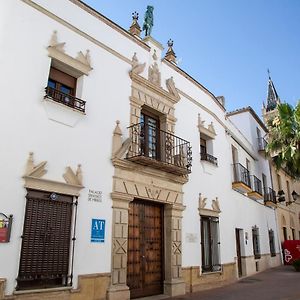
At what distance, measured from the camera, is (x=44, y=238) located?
21.8ft

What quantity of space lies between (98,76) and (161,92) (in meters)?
2.57

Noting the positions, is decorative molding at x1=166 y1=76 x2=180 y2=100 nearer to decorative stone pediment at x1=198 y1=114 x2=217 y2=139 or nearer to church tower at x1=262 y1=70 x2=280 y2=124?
decorative stone pediment at x1=198 y1=114 x2=217 y2=139

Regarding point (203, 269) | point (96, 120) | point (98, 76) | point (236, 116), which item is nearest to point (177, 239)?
point (203, 269)

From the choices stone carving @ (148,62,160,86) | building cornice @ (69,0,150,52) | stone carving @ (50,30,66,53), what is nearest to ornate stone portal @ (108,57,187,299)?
stone carving @ (148,62,160,86)

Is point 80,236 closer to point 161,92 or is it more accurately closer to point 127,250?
point 127,250

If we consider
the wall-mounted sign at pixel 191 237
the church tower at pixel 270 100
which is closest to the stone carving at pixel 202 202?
the wall-mounted sign at pixel 191 237

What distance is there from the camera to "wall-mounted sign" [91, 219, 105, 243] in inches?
300

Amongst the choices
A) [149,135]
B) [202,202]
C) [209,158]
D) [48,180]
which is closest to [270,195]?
[209,158]

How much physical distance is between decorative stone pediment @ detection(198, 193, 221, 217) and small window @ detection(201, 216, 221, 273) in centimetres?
16

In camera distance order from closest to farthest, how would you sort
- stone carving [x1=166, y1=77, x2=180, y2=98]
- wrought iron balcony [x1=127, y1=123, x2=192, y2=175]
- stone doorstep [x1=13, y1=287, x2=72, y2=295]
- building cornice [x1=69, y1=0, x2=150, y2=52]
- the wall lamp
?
stone doorstep [x1=13, y1=287, x2=72, y2=295], building cornice [x1=69, y1=0, x2=150, y2=52], wrought iron balcony [x1=127, y1=123, x2=192, y2=175], stone carving [x1=166, y1=77, x2=180, y2=98], the wall lamp

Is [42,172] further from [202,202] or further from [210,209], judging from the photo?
[210,209]

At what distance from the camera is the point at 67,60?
788 cm

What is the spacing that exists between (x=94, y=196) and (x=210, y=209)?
540 cm

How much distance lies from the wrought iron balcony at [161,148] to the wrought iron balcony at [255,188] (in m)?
7.14
